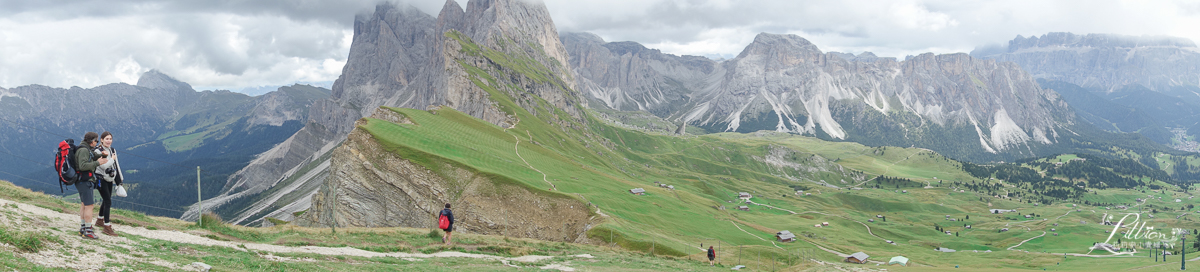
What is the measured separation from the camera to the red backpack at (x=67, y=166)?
21.0m

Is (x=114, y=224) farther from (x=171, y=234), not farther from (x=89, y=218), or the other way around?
(x=89, y=218)

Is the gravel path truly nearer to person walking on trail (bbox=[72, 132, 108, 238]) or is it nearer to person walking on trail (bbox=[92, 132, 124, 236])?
person walking on trail (bbox=[72, 132, 108, 238])

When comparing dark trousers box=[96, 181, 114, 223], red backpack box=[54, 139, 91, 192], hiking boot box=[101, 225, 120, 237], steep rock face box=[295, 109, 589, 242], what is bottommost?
steep rock face box=[295, 109, 589, 242]

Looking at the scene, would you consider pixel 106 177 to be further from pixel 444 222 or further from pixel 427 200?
pixel 427 200

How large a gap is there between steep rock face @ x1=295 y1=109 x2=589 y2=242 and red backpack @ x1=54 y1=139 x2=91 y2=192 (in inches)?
2017

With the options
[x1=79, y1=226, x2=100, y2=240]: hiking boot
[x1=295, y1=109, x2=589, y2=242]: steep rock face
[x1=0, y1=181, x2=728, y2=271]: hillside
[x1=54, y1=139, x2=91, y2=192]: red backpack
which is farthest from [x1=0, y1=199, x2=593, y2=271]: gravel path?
[x1=295, y1=109, x2=589, y2=242]: steep rock face

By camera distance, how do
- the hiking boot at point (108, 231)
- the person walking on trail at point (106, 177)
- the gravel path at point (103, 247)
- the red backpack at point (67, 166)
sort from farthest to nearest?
the hiking boot at point (108, 231), the person walking on trail at point (106, 177), the red backpack at point (67, 166), the gravel path at point (103, 247)

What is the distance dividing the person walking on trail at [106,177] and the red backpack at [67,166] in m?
0.56

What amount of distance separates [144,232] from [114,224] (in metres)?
1.83

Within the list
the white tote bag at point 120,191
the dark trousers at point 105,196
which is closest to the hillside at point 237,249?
the dark trousers at point 105,196

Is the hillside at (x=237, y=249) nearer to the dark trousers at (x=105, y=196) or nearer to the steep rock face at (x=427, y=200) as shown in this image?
the dark trousers at (x=105, y=196)

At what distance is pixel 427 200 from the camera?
7631cm

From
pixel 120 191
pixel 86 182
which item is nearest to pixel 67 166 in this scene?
pixel 86 182

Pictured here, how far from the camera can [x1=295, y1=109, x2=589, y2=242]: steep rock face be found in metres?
73.0
